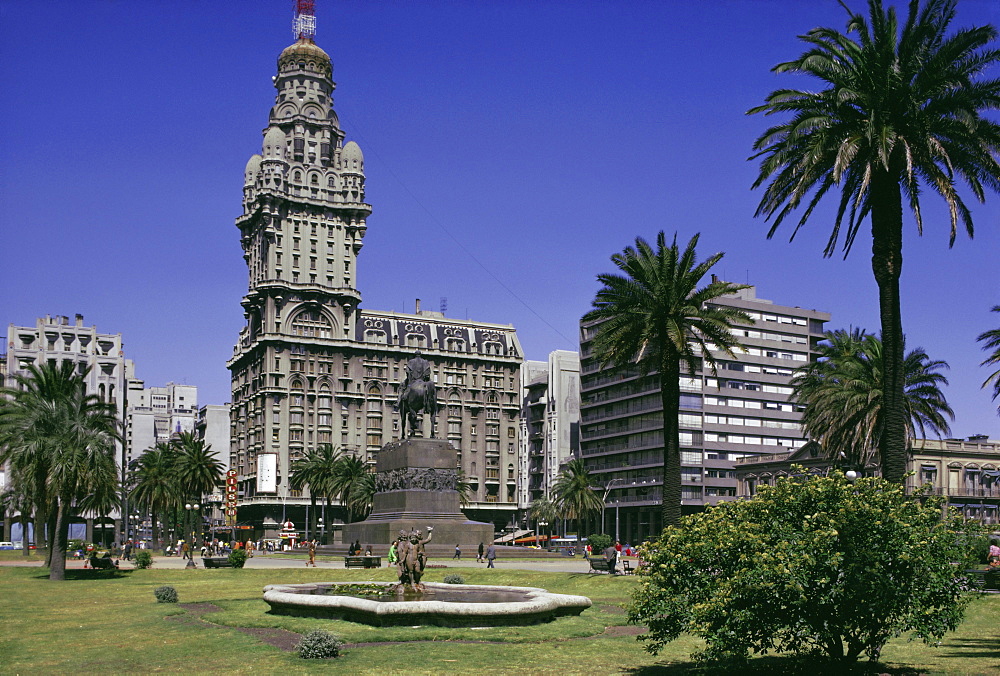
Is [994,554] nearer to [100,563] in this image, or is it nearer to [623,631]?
[623,631]

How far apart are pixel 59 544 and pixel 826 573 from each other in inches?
1689

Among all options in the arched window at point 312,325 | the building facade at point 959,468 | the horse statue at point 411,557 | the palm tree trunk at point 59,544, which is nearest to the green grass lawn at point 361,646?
the horse statue at point 411,557

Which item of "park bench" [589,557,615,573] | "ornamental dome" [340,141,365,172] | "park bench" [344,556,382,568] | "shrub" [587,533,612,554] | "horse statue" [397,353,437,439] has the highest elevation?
"ornamental dome" [340,141,365,172]

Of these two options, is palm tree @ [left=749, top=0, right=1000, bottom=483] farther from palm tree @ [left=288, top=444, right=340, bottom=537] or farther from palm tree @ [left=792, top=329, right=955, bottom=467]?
palm tree @ [left=288, top=444, right=340, bottom=537]

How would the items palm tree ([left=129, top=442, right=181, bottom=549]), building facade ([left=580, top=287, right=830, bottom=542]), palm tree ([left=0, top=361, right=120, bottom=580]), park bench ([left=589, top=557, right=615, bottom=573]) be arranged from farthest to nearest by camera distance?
building facade ([left=580, top=287, right=830, bottom=542])
palm tree ([left=129, top=442, right=181, bottom=549])
palm tree ([left=0, top=361, right=120, bottom=580])
park bench ([left=589, top=557, right=615, bottom=573])

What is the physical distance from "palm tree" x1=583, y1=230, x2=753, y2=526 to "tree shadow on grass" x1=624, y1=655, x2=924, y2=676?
2366cm

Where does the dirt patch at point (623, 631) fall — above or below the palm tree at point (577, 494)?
above

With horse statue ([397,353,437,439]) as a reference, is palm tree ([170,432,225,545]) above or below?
below

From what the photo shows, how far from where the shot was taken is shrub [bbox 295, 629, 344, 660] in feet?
60.0


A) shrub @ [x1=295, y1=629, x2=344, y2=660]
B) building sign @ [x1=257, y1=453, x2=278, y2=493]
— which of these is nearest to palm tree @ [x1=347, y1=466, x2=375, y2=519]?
building sign @ [x1=257, y1=453, x2=278, y2=493]

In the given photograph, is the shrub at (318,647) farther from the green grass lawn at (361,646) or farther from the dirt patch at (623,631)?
the dirt patch at (623,631)

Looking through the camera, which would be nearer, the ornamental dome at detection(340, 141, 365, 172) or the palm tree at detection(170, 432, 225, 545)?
the palm tree at detection(170, 432, 225, 545)

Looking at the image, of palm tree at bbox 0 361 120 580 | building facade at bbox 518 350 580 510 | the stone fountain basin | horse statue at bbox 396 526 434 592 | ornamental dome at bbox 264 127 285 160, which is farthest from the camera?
building facade at bbox 518 350 580 510

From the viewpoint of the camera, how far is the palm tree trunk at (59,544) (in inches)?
1823
